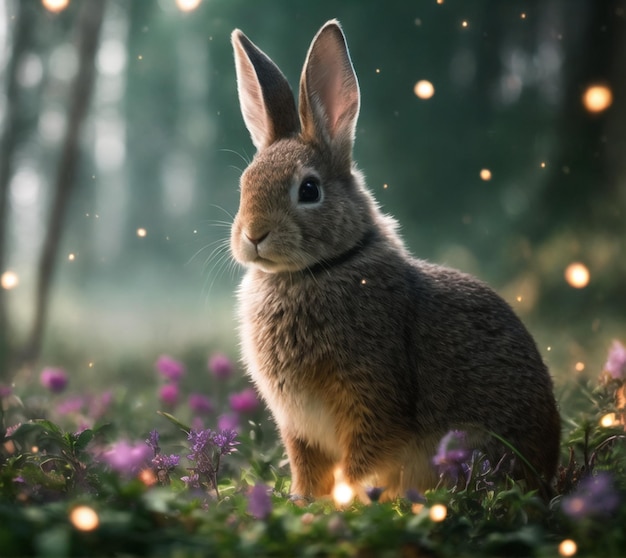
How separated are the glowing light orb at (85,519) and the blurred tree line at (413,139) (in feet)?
10.9

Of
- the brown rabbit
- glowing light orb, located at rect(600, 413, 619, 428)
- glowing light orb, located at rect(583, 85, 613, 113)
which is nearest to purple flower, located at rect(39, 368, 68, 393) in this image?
the brown rabbit

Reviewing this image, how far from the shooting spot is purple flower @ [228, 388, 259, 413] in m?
4.08

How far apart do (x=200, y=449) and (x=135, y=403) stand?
4.67ft

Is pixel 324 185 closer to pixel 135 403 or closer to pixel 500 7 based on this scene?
pixel 135 403

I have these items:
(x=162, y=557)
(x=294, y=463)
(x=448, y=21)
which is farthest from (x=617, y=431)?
(x=448, y=21)

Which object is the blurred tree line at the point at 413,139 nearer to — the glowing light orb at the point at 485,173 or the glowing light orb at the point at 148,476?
the glowing light orb at the point at 485,173

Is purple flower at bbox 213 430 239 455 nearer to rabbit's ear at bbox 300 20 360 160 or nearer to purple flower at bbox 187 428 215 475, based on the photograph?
purple flower at bbox 187 428 215 475

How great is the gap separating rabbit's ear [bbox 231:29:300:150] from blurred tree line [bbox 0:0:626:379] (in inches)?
71.2

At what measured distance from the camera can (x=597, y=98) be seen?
5262 millimetres

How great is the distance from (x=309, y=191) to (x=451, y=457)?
114cm

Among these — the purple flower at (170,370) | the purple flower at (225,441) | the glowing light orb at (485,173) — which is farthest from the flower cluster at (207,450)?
the glowing light orb at (485,173)

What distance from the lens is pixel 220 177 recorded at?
6297 millimetres

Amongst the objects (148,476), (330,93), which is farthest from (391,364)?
(330,93)

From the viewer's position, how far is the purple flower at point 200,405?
4129 mm
